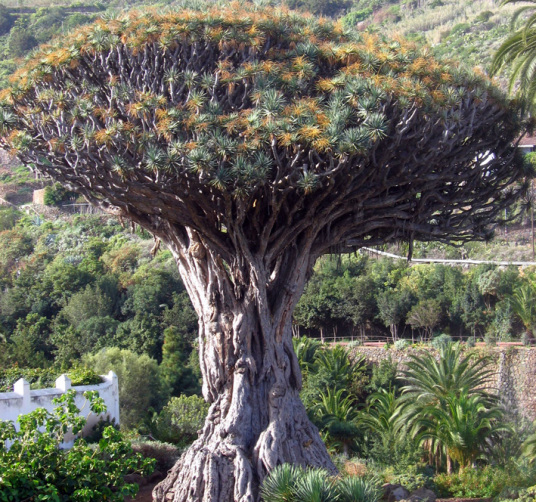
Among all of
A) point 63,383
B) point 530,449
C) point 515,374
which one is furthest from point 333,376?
point 530,449

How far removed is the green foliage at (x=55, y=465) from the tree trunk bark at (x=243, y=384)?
6.48 feet

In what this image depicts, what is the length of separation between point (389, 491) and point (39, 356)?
23370 mm

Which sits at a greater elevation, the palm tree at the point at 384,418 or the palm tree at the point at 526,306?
the palm tree at the point at 526,306

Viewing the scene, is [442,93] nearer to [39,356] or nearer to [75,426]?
[75,426]

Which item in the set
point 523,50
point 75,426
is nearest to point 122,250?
point 523,50

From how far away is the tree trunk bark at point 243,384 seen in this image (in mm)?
10273

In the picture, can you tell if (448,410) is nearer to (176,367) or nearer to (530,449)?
(530,449)

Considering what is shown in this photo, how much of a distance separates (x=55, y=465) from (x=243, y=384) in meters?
3.34

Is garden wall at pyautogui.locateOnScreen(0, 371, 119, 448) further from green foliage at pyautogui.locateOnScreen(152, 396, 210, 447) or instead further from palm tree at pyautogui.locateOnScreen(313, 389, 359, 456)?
palm tree at pyautogui.locateOnScreen(313, 389, 359, 456)

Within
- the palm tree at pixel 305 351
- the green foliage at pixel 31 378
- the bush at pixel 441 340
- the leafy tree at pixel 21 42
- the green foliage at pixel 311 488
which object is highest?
the leafy tree at pixel 21 42

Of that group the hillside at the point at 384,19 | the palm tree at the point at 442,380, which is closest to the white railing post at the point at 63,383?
the palm tree at the point at 442,380

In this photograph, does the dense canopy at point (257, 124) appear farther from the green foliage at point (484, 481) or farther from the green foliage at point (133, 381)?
the green foliage at point (133, 381)

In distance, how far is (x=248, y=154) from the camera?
32.8ft

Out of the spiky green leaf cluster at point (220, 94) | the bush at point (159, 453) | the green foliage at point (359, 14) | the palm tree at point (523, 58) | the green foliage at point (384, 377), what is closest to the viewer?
the spiky green leaf cluster at point (220, 94)
